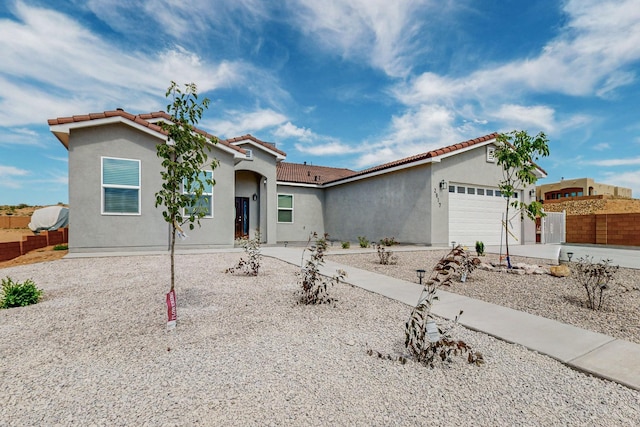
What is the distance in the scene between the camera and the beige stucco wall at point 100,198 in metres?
9.23

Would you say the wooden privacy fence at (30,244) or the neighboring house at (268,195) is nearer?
the neighboring house at (268,195)

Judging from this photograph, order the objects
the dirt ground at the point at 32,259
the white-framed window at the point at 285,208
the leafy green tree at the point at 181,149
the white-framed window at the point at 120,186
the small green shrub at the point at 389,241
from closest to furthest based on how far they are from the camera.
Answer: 1. the leafy green tree at the point at 181,149
2. the dirt ground at the point at 32,259
3. the white-framed window at the point at 120,186
4. the small green shrub at the point at 389,241
5. the white-framed window at the point at 285,208

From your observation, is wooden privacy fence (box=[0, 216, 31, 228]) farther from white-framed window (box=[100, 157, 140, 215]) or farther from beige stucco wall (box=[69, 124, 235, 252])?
white-framed window (box=[100, 157, 140, 215])

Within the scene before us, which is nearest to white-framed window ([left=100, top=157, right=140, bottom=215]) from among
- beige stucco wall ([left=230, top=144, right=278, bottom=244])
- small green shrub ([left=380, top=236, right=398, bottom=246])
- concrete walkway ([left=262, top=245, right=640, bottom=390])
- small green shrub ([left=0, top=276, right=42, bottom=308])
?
beige stucco wall ([left=230, top=144, right=278, bottom=244])

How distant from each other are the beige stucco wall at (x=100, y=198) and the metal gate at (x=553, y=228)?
1789 centimetres

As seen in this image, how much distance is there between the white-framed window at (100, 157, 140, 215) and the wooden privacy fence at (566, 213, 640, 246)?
23.1m

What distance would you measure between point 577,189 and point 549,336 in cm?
5079

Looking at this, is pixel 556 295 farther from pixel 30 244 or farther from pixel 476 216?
pixel 30 244

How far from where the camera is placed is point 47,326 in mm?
3652

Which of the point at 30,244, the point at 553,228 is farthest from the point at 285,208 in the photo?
the point at 553,228

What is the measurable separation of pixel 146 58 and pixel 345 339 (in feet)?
34.4

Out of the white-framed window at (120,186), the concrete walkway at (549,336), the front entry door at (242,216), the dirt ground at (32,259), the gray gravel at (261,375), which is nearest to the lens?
the gray gravel at (261,375)

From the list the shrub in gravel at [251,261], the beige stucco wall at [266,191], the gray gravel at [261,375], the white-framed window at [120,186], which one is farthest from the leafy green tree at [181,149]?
the beige stucco wall at [266,191]

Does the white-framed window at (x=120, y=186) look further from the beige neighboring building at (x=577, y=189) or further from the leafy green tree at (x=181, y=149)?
the beige neighboring building at (x=577, y=189)
